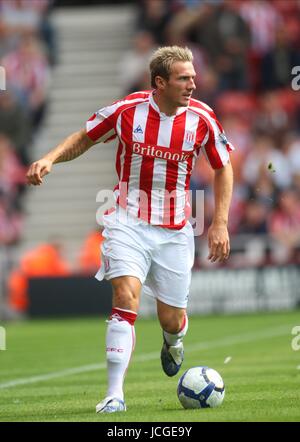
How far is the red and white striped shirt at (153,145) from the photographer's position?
8477mm

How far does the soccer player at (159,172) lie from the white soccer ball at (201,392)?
28.3 inches

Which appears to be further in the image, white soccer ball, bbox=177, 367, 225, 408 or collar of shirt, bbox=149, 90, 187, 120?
collar of shirt, bbox=149, 90, 187, 120

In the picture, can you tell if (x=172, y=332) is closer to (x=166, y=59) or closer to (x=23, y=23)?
(x=166, y=59)

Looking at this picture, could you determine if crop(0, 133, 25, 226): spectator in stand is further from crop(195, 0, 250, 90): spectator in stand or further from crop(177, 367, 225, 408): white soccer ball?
crop(177, 367, 225, 408): white soccer ball

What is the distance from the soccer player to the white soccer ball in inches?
28.3

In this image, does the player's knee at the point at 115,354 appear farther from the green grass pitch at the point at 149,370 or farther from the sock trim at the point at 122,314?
the green grass pitch at the point at 149,370

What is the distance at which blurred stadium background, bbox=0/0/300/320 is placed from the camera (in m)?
18.9

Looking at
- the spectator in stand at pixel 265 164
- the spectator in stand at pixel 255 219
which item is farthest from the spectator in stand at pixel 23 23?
the spectator in stand at pixel 255 219

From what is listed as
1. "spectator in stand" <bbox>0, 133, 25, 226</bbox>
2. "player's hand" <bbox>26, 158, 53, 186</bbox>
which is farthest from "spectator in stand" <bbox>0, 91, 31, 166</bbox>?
"player's hand" <bbox>26, 158, 53, 186</bbox>

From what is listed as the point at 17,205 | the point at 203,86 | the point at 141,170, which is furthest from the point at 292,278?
the point at 141,170

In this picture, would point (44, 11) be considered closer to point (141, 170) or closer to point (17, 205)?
point (17, 205)

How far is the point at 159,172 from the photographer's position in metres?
8.54

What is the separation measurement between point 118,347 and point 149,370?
3.29 m

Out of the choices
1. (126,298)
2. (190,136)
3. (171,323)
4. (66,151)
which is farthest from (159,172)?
(171,323)
